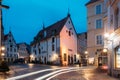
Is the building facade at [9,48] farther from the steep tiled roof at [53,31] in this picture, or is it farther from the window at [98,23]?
the window at [98,23]

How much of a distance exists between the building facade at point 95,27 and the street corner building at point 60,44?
10177 millimetres

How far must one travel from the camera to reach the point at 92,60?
52062 millimetres

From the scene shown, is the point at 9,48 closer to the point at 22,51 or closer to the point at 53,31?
the point at 22,51

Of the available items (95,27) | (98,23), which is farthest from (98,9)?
(95,27)

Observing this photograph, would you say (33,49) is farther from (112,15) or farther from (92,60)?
(112,15)

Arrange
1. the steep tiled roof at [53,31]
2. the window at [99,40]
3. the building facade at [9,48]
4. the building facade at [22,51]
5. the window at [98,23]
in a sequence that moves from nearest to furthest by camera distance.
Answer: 1. the window at [99,40]
2. the window at [98,23]
3. the steep tiled roof at [53,31]
4. the building facade at [9,48]
5. the building facade at [22,51]

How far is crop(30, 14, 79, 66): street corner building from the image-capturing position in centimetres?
6252

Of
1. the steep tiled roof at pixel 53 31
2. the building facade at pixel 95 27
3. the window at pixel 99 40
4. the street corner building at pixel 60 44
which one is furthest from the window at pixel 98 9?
the steep tiled roof at pixel 53 31

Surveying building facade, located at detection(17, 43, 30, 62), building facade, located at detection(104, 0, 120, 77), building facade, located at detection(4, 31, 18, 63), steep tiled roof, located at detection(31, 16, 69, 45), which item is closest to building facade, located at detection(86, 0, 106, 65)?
steep tiled roof, located at detection(31, 16, 69, 45)

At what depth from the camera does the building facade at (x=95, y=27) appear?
49688 millimetres

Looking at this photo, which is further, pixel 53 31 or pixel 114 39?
pixel 53 31

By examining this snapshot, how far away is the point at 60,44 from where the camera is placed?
62281 millimetres

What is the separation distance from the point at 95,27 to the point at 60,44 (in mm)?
13422

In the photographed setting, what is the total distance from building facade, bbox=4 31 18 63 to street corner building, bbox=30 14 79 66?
27281mm
